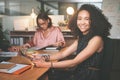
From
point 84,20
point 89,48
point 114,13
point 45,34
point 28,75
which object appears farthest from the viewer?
point 114,13

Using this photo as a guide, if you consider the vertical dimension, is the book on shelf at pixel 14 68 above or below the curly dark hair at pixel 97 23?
below

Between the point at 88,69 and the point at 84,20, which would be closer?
the point at 88,69

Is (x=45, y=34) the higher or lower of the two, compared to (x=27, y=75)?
higher

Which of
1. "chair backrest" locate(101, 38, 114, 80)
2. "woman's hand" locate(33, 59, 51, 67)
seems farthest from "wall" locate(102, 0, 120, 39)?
"woman's hand" locate(33, 59, 51, 67)

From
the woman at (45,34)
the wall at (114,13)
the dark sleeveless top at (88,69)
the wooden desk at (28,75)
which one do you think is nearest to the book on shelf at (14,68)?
the wooden desk at (28,75)

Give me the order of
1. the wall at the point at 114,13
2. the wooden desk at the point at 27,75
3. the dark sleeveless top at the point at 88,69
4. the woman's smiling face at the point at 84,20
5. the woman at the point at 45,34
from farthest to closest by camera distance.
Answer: the wall at the point at 114,13 < the woman at the point at 45,34 < the woman's smiling face at the point at 84,20 < the dark sleeveless top at the point at 88,69 < the wooden desk at the point at 27,75

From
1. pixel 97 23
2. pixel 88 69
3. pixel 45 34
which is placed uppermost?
pixel 97 23

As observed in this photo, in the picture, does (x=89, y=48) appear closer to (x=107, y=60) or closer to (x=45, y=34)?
(x=107, y=60)

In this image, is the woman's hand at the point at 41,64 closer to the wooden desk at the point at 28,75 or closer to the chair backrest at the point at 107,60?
the wooden desk at the point at 28,75

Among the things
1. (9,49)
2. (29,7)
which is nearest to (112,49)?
(9,49)

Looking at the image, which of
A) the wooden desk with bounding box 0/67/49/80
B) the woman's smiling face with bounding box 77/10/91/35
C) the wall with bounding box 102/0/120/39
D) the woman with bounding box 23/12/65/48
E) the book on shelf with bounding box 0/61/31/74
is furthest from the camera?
the wall with bounding box 102/0/120/39

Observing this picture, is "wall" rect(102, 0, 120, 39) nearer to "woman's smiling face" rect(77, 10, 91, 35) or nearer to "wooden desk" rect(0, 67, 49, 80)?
"woman's smiling face" rect(77, 10, 91, 35)

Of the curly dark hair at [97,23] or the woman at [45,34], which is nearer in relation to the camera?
the curly dark hair at [97,23]

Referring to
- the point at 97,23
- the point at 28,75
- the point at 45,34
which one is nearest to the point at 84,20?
the point at 97,23
